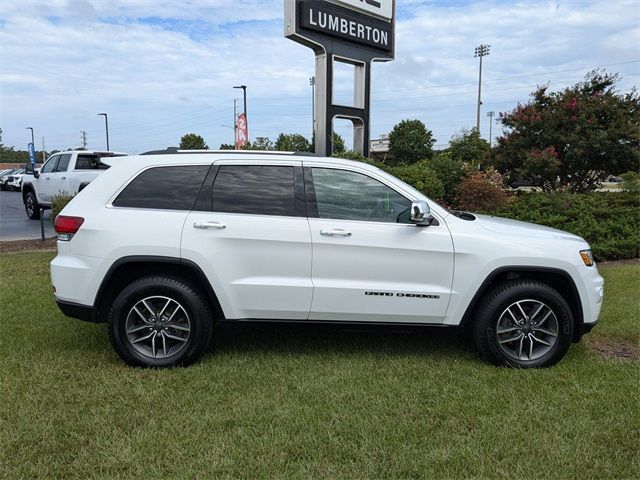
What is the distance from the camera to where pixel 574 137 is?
1310 centimetres

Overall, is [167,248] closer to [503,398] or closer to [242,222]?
[242,222]

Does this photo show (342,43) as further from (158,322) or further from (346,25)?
(158,322)

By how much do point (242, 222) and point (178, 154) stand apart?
0.87 metres

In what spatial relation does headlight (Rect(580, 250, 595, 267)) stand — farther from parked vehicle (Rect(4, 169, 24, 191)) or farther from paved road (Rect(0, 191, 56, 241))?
parked vehicle (Rect(4, 169, 24, 191))

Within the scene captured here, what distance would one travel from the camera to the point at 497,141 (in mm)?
14797

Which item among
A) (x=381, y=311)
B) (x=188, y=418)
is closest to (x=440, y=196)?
(x=381, y=311)

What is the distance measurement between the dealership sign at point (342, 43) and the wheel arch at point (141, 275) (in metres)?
6.37

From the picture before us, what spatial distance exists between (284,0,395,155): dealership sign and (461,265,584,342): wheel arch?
642 centimetres

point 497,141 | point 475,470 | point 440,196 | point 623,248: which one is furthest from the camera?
point 497,141

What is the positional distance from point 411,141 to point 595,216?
2046 inches

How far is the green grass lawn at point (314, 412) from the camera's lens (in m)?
2.93

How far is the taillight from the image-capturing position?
418 cm

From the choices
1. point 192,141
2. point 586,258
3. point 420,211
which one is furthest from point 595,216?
point 192,141

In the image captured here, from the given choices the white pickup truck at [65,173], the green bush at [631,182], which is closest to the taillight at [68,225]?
the white pickup truck at [65,173]
